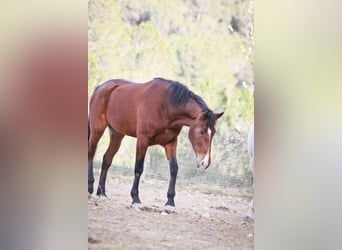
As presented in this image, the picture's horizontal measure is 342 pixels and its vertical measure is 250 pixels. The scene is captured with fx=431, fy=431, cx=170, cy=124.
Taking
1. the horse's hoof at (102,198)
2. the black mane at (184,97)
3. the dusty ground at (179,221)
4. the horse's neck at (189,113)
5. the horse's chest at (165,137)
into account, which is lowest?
the dusty ground at (179,221)

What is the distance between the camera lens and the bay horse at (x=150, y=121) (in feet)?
5.41

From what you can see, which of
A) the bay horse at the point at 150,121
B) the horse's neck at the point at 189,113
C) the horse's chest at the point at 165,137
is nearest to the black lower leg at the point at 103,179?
the bay horse at the point at 150,121

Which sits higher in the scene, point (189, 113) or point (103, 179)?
point (189, 113)

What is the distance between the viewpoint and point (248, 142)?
1.63m

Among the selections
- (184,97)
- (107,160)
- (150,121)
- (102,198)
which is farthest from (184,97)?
(102,198)

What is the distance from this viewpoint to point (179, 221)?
5.39 ft

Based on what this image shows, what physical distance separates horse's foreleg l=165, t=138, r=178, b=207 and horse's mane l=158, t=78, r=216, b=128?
0.15 m

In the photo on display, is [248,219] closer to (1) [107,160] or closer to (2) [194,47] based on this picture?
(1) [107,160]

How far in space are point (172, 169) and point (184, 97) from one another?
280 mm

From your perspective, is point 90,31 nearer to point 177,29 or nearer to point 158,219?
point 177,29

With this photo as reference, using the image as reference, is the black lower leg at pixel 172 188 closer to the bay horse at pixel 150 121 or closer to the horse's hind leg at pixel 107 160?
the bay horse at pixel 150 121

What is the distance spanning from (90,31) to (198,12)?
0.42 m

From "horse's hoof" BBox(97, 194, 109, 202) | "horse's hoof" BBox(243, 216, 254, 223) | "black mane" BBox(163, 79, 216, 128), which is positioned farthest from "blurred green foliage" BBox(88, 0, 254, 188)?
"horse's hoof" BBox(97, 194, 109, 202)
